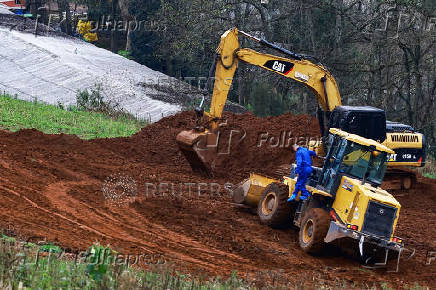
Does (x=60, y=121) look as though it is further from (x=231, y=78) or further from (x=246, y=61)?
(x=246, y=61)

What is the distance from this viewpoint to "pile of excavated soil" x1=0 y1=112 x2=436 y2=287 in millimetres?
11680

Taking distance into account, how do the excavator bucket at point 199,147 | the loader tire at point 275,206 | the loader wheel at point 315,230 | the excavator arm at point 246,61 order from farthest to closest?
1. the excavator bucket at point 199,147
2. the excavator arm at point 246,61
3. the loader tire at point 275,206
4. the loader wheel at point 315,230

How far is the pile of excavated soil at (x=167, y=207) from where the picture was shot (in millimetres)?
11680

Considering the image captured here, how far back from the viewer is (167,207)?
15242mm

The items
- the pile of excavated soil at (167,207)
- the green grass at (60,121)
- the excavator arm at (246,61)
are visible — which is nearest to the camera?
the pile of excavated soil at (167,207)

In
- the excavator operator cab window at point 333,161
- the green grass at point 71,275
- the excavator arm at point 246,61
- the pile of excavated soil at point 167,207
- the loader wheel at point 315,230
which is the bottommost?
the pile of excavated soil at point 167,207

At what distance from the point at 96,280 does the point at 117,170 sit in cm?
1085

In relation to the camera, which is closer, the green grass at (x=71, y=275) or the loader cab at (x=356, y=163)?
the green grass at (x=71, y=275)

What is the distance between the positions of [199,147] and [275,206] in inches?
147

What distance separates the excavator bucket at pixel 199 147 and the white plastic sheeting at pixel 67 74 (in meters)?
11.1

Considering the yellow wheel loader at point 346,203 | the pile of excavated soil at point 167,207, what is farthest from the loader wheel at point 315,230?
the pile of excavated soil at point 167,207

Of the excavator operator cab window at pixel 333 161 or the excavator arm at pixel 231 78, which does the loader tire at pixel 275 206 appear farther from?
the excavator arm at pixel 231 78

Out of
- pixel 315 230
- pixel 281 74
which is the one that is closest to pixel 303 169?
pixel 315 230

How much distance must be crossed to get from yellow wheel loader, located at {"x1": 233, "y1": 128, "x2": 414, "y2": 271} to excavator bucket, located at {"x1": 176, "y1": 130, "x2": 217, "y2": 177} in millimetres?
3427
